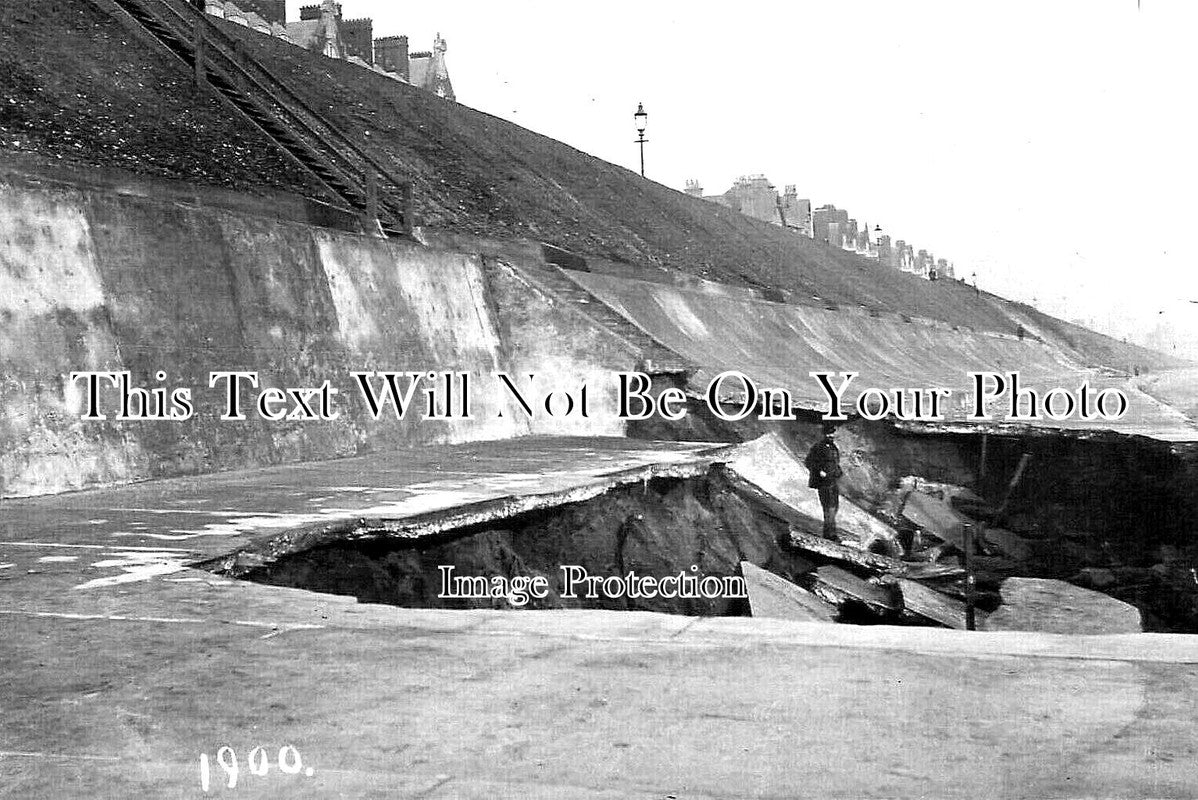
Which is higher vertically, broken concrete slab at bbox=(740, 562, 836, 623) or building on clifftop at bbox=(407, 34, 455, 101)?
building on clifftop at bbox=(407, 34, 455, 101)

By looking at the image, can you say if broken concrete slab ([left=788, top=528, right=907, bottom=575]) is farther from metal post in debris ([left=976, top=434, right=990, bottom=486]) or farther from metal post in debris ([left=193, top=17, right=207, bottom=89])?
metal post in debris ([left=193, top=17, right=207, bottom=89])

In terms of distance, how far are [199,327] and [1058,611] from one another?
909cm

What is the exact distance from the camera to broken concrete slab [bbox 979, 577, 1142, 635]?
12.8 meters

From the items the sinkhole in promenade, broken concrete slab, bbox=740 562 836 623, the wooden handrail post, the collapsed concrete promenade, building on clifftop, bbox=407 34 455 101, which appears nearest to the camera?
the collapsed concrete promenade

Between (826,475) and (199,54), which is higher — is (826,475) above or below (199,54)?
below

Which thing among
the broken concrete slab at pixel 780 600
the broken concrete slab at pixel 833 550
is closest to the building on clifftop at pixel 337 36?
the broken concrete slab at pixel 833 550

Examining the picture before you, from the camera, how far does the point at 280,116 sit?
59.3 ft

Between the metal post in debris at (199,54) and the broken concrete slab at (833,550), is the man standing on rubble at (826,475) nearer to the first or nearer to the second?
the broken concrete slab at (833,550)

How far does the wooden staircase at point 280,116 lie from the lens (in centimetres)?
1552

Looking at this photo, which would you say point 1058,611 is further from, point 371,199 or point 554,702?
point 554,702

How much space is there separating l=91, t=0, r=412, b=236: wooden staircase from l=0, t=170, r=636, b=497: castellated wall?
1.32m

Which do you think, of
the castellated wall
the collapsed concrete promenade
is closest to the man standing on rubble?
the castellated wall

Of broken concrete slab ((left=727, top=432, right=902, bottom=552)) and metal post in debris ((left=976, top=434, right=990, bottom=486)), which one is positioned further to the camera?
metal post in debris ((left=976, top=434, right=990, bottom=486))

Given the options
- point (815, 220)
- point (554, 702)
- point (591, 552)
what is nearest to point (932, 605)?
point (591, 552)
